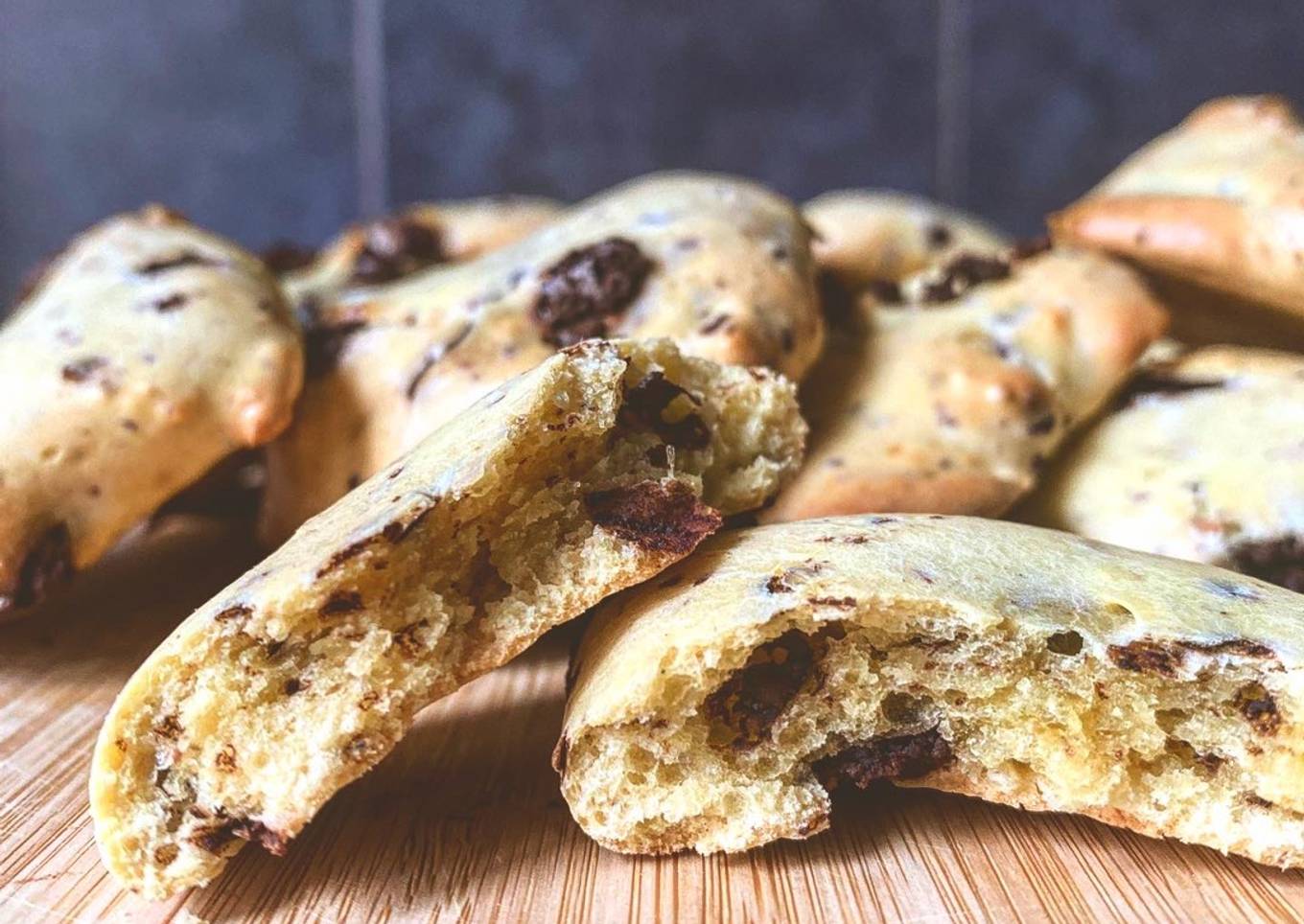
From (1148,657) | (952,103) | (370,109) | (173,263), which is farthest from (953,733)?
(370,109)

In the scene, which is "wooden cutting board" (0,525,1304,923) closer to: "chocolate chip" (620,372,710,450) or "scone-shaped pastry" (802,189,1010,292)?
"chocolate chip" (620,372,710,450)

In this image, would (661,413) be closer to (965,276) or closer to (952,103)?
(965,276)

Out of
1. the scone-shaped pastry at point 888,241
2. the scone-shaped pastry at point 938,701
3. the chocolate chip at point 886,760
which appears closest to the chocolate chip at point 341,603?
the scone-shaped pastry at point 938,701

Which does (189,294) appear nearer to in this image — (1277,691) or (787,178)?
Answer: (1277,691)

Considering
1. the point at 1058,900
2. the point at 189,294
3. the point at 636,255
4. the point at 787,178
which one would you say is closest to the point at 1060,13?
the point at 787,178

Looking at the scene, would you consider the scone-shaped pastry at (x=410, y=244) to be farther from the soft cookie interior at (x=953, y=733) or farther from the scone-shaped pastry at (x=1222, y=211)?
the soft cookie interior at (x=953, y=733)
